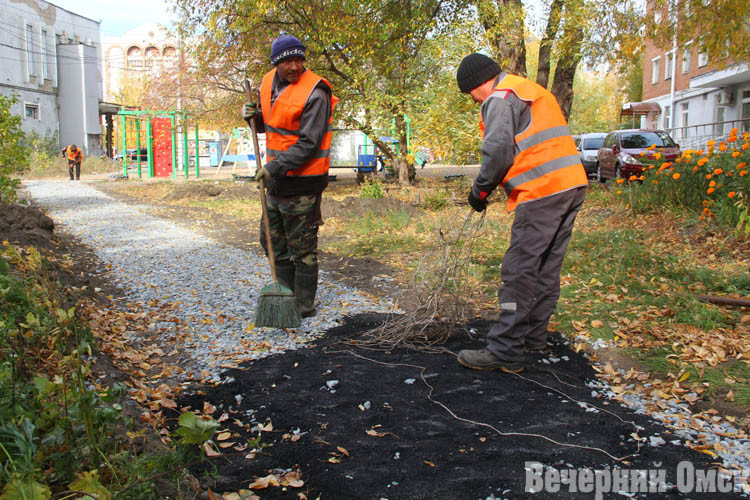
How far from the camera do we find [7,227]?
6.69 m

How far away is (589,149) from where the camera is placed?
2153 centimetres

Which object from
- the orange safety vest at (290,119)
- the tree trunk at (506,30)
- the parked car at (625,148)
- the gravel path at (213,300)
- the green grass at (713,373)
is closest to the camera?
the gravel path at (213,300)

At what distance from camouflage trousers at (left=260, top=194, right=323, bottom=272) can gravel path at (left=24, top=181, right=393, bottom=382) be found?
1.74 ft

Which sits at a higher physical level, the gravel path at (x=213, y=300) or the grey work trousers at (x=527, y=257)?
the grey work trousers at (x=527, y=257)

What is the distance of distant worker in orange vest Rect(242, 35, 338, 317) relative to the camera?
4.42 metres

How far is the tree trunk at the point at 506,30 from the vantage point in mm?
12195

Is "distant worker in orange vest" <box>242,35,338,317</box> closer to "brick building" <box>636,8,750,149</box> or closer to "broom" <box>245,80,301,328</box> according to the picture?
"broom" <box>245,80,301,328</box>

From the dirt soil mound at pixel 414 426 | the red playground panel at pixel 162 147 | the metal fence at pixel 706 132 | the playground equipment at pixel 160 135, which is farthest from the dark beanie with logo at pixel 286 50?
the red playground panel at pixel 162 147

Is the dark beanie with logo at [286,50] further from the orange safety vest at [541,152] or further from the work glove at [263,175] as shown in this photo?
the orange safety vest at [541,152]

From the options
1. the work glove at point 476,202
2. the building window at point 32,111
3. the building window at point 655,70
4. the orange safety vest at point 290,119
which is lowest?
the work glove at point 476,202

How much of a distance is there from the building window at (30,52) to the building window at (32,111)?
1755mm

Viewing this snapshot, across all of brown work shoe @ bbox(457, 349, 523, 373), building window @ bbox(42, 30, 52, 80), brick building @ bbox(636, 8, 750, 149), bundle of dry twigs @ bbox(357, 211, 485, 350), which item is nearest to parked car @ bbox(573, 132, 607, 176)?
brick building @ bbox(636, 8, 750, 149)

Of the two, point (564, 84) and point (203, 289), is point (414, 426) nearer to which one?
point (203, 289)

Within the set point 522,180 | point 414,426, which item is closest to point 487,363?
point 414,426
